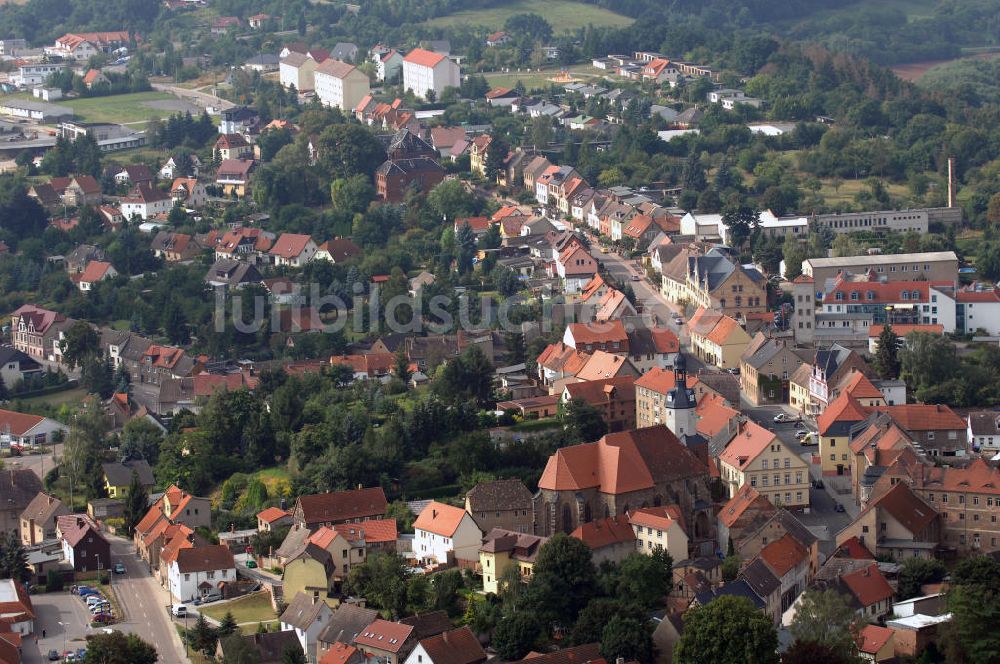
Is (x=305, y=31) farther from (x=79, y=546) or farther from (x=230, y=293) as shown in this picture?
(x=79, y=546)

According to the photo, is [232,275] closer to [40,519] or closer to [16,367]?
[16,367]

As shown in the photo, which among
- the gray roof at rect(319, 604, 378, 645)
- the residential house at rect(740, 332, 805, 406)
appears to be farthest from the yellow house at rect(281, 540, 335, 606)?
the residential house at rect(740, 332, 805, 406)

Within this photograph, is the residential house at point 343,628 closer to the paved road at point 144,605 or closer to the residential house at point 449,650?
the residential house at point 449,650

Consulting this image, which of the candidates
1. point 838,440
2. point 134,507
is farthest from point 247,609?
point 838,440

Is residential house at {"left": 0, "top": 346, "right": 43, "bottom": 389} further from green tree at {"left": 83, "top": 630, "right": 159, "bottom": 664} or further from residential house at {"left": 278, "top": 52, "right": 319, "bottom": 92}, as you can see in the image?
residential house at {"left": 278, "top": 52, "right": 319, "bottom": 92}

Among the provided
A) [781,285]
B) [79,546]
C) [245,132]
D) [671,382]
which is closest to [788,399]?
[671,382]

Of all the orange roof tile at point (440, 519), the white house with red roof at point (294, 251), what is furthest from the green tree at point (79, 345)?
the orange roof tile at point (440, 519)
